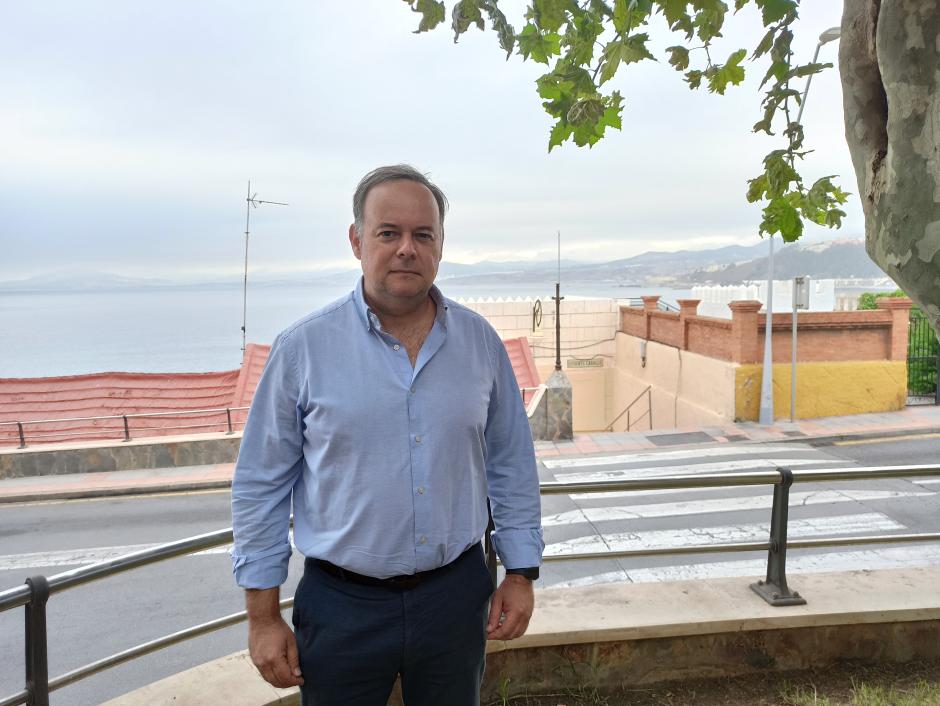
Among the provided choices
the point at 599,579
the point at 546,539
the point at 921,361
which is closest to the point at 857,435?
the point at 921,361

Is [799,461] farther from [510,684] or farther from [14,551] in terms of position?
[14,551]

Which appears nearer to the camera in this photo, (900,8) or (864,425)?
(900,8)

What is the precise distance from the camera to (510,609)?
6.85 feet

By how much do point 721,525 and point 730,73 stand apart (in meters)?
6.90

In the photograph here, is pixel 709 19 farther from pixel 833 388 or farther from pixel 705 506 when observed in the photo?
pixel 833 388

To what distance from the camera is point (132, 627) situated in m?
6.52

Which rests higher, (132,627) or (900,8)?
(900,8)

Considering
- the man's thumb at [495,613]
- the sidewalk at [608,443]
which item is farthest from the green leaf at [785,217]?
the sidewalk at [608,443]

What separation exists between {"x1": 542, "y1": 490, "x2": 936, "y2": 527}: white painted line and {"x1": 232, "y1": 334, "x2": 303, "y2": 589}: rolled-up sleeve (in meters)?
7.59

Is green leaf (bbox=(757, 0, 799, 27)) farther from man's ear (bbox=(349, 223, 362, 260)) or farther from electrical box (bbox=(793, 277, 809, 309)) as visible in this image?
electrical box (bbox=(793, 277, 809, 309))

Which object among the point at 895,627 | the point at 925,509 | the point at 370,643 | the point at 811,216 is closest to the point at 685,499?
the point at 925,509

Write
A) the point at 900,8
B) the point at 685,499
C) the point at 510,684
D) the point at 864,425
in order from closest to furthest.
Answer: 1. the point at 900,8
2. the point at 510,684
3. the point at 685,499
4. the point at 864,425

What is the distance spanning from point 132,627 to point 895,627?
20.1 feet

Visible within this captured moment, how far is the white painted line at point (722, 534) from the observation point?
26.6ft
